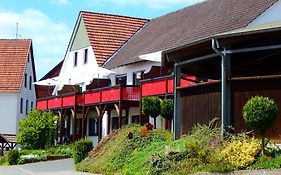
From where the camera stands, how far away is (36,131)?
4044cm

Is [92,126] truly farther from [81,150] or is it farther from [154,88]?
[81,150]

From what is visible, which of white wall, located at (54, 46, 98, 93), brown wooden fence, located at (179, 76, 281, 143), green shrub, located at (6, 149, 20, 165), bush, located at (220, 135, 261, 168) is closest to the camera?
bush, located at (220, 135, 261, 168)

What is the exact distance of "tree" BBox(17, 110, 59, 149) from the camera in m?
40.5

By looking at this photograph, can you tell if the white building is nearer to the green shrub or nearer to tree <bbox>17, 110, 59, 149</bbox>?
tree <bbox>17, 110, 59, 149</bbox>

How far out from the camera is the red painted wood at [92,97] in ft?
130

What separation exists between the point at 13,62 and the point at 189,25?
28.2 m

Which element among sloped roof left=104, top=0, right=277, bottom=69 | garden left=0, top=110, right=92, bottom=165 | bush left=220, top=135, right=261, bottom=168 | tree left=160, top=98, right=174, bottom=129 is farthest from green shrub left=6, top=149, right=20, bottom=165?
bush left=220, top=135, right=261, bottom=168

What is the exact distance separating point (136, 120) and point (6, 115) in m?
26.2

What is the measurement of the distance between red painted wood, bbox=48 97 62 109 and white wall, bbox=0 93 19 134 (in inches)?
569

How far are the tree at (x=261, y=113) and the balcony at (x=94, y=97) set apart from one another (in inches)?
769

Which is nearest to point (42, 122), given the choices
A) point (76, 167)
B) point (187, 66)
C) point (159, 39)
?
point (159, 39)

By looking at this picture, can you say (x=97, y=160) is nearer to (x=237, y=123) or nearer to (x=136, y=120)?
(x=237, y=123)

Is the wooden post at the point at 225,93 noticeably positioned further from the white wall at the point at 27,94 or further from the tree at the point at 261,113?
the white wall at the point at 27,94

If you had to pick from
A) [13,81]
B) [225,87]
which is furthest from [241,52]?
[13,81]
